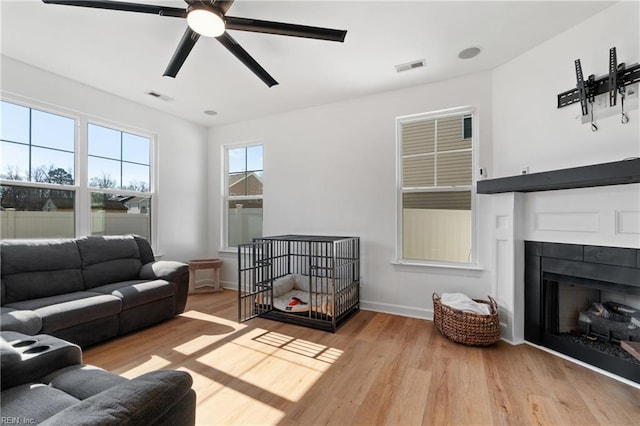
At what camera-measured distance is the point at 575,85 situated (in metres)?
2.32

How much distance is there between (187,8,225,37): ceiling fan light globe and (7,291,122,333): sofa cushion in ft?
8.06

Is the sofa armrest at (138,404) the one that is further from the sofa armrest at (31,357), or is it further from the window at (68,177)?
the window at (68,177)

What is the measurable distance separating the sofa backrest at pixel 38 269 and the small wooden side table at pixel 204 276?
1.53 meters

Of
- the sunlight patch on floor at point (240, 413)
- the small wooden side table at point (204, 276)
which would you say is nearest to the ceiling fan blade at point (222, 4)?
the sunlight patch on floor at point (240, 413)

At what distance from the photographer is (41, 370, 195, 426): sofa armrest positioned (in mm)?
790

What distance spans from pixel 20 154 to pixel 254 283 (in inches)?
110

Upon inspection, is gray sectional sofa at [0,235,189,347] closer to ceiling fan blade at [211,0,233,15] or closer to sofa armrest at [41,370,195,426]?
sofa armrest at [41,370,195,426]

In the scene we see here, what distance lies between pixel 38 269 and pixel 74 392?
7.32 feet

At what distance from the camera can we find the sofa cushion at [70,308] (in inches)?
89.1

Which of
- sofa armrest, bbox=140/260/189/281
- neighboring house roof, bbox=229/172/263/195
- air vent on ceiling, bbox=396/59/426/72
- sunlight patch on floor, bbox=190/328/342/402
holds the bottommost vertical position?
sunlight patch on floor, bbox=190/328/342/402

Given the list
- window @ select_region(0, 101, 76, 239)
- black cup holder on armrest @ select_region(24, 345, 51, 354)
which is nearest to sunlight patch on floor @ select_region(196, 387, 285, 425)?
black cup holder on armrest @ select_region(24, 345, 51, 354)

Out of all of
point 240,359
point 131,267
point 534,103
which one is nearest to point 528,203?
point 534,103

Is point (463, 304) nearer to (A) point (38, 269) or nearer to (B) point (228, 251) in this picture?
(B) point (228, 251)

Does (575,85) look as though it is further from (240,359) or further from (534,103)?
(240,359)
